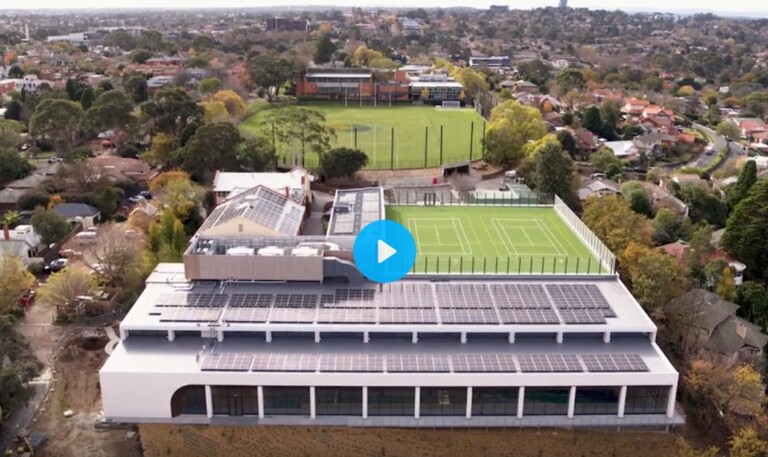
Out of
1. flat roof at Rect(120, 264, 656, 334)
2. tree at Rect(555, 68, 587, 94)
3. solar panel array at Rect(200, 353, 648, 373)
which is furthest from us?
tree at Rect(555, 68, 587, 94)

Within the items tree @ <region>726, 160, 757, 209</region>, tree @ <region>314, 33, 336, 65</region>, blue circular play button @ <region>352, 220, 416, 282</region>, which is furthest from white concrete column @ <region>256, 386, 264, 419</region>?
tree @ <region>314, 33, 336, 65</region>

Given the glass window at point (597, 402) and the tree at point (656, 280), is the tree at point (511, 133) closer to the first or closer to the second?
the tree at point (656, 280)

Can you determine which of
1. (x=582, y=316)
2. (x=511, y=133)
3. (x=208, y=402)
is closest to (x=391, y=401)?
(x=208, y=402)

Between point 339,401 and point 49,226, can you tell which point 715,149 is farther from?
point 49,226

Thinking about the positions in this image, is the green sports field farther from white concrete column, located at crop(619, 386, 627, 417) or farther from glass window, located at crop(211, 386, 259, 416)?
glass window, located at crop(211, 386, 259, 416)

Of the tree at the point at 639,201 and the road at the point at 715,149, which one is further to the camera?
the road at the point at 715,149

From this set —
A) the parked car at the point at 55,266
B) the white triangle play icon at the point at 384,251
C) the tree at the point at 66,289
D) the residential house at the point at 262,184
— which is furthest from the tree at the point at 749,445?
the parked car at the point at 55,266

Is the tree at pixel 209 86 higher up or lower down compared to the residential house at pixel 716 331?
higher up
